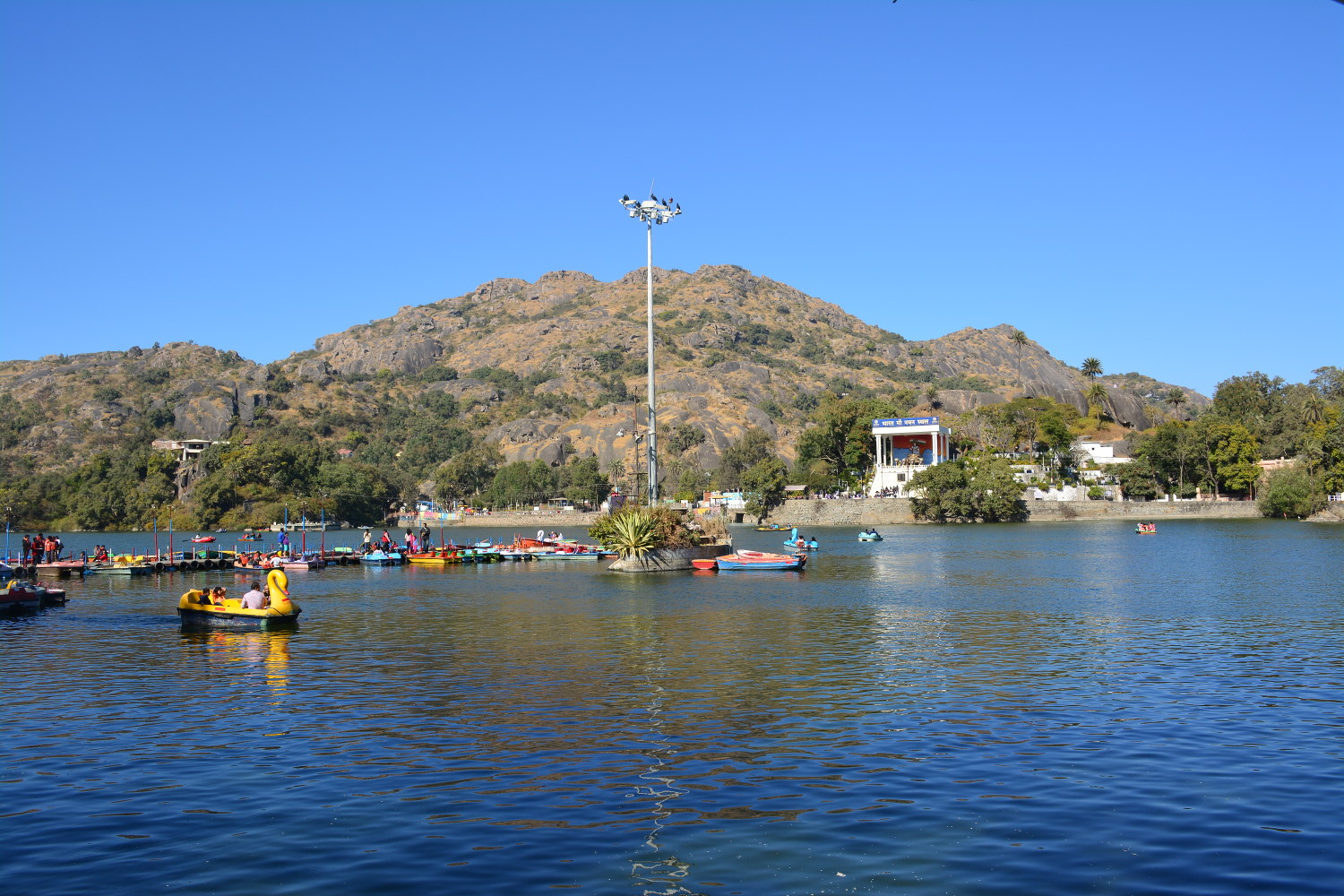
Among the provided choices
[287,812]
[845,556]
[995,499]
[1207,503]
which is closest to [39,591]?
[287,812]

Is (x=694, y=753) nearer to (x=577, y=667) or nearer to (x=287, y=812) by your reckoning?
(x=287, y=812)

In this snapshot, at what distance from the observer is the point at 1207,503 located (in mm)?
144375

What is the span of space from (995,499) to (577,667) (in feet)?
405

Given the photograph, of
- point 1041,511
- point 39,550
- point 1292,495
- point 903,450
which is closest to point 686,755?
point 39,550

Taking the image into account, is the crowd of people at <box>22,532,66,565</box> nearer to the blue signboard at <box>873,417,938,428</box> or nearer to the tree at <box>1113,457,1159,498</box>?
the blue signboard at <box>873,417,938,428</box>

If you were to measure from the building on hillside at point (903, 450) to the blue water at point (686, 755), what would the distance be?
12405cm

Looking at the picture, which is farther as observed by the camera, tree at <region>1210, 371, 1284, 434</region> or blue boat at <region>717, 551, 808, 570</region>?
tree at <region>1210, 371, 1284, 434</region>

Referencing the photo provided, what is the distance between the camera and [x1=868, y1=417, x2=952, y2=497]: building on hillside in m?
166

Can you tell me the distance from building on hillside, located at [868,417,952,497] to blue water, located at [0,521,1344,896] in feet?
407

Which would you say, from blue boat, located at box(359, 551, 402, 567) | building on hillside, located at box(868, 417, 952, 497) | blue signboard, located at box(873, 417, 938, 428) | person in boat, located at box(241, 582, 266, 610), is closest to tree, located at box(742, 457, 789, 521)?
building on hillside, located at box(868, 417, 952, 497)

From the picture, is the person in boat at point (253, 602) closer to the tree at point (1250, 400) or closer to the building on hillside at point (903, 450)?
the building on hillside at point (903, 450)

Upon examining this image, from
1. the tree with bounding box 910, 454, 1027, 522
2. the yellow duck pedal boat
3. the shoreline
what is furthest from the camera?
the tree with bounding box 910, 454, 1027, 522

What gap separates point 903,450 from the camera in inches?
6845

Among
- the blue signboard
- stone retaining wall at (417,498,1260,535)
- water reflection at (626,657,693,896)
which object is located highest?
the blue signboard
